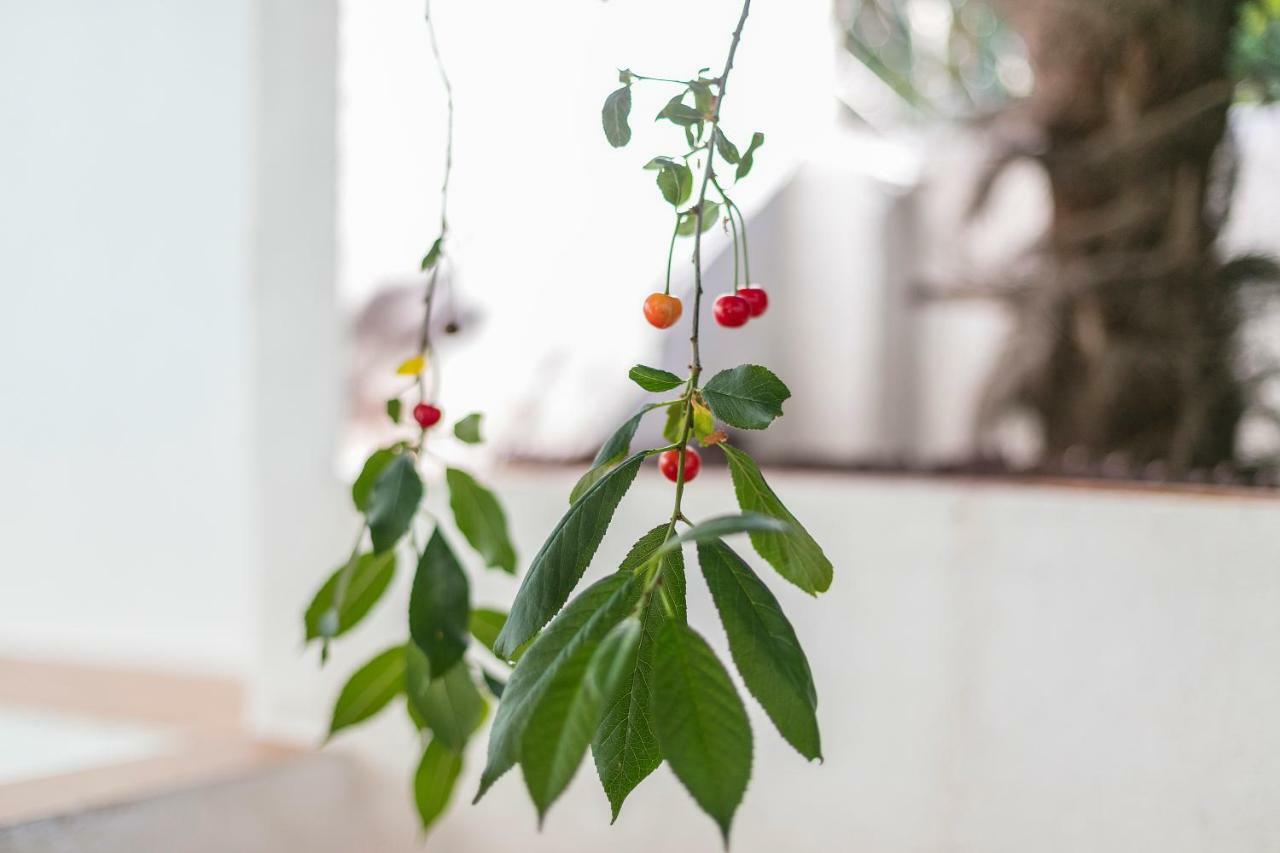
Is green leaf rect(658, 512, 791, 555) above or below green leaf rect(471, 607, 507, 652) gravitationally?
above

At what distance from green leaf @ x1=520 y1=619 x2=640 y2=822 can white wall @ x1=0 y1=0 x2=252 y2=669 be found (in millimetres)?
1889

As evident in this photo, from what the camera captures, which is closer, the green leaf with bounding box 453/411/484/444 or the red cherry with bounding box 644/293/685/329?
the red cherry with bounding box 644/293/685/329

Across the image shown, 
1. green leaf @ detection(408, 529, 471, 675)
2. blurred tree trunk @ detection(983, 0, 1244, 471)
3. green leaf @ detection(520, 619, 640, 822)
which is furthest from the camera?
blurred tree trunk @ detection(983, 0, 1244, 471)

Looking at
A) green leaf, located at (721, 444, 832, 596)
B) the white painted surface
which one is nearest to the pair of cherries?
green leaf, located at (721, 444, 832, 596)

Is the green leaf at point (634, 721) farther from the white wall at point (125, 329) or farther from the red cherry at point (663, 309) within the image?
the white wall at point (125, 329)

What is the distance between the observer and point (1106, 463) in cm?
133

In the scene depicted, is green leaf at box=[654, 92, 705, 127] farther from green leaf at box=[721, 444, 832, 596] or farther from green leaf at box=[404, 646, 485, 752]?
green leaf at box=[404, 646, 485, 752]

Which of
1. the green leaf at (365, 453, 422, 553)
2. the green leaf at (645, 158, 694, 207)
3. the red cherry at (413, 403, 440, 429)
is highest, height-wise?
the green leaf at (645, 158, 694, 207)

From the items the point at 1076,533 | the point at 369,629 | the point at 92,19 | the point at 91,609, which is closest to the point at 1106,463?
the point at 1076,533

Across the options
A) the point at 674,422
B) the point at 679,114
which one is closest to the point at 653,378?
the point at 674,422

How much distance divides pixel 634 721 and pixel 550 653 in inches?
3.8

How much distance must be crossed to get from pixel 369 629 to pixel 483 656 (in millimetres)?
185

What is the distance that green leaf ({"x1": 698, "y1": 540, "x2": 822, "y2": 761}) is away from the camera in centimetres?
45

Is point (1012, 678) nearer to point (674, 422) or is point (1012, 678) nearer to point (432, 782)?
point (432, 782)
